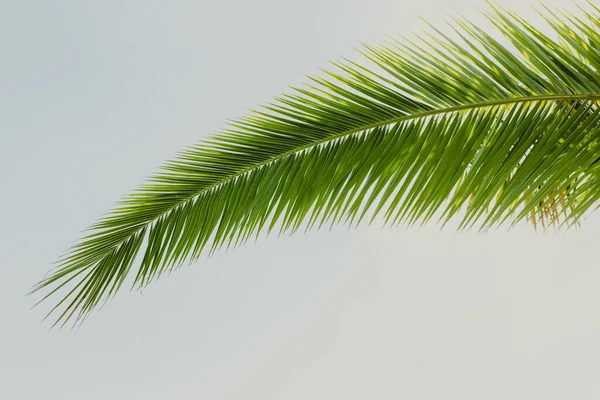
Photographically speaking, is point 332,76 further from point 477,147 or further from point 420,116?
point 477,147

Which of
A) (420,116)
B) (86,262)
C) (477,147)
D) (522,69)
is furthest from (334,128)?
Result: (86,262)

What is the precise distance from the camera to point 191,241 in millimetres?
1946

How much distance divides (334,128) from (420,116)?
25cm

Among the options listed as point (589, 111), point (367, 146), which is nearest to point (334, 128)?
point (367, 146)

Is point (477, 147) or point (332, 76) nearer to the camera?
point (477, 147)

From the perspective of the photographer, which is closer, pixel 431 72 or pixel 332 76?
pixel 431 72

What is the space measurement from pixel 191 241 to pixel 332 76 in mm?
650

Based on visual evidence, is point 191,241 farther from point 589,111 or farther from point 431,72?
point 589,111

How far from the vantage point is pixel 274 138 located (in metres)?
1.88

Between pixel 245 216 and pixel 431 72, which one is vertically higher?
pixel 431 72

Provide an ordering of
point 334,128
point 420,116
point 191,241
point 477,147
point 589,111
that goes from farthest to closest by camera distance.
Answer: point 191,241
point 334,128
point 420,116
point 477,147
point 589,111

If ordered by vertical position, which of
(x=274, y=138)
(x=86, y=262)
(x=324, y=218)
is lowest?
(x=86, y=262)

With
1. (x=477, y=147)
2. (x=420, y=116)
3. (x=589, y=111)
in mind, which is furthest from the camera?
(x=420, y=116)

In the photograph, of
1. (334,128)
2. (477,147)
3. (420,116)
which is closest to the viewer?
(477,147)
